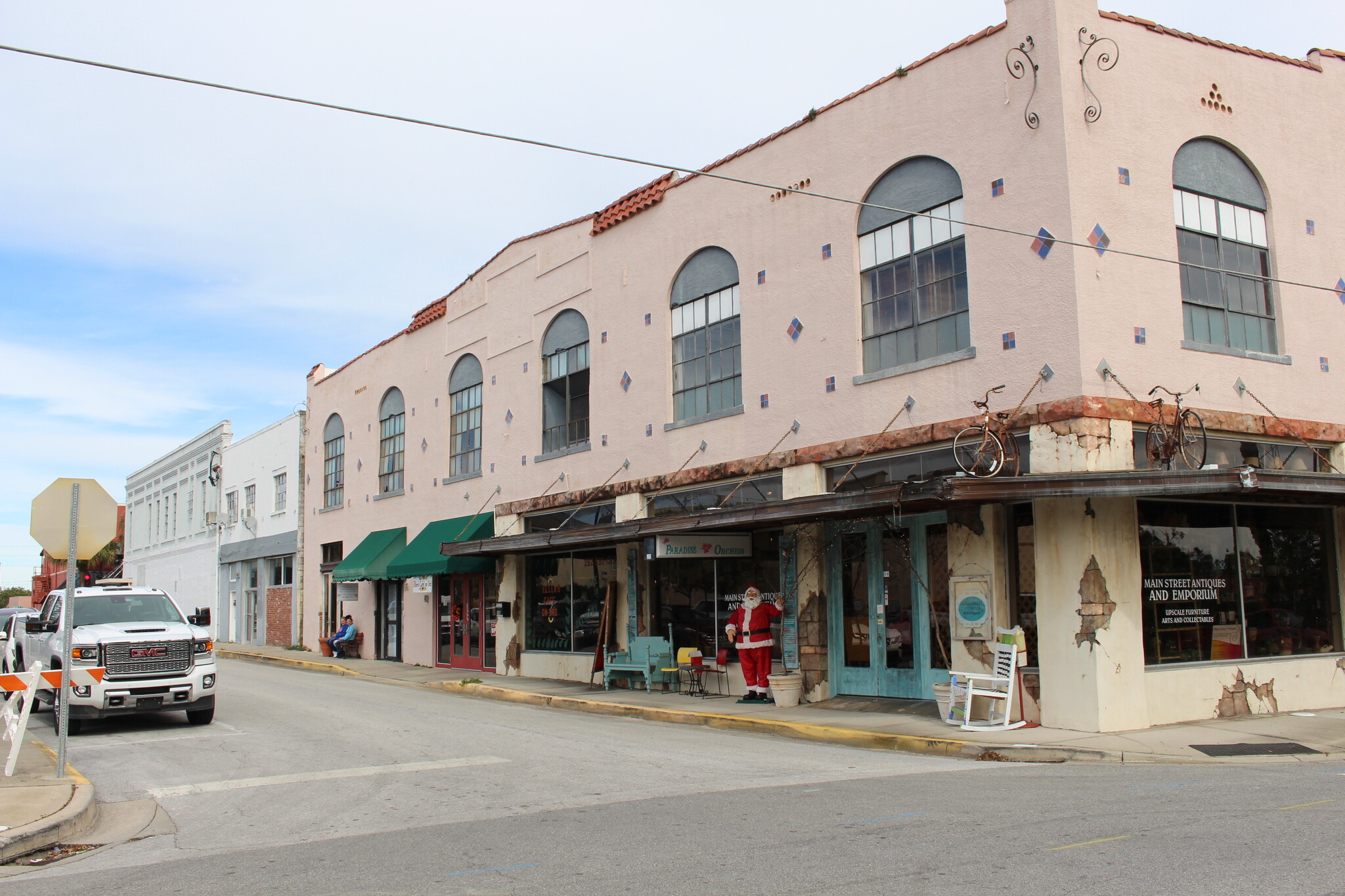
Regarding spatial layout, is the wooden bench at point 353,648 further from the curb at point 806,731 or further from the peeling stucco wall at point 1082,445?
the peeling stucco wall at point 1082,445

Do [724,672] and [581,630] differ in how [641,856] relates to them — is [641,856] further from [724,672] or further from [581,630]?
[581,630]

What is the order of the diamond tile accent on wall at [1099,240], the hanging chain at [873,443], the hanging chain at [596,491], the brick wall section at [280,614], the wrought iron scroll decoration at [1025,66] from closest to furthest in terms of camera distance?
1. the diamond tile accent on wall at [1099,240]
2. the wrought iron scroll decoration at [1025,66]
3. the hanging chain at [873,443]
4. the hanging chain at [596,491]
5. the brick wall section at [280,614]

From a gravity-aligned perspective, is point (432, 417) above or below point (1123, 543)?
above

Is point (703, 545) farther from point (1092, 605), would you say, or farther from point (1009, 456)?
point (1092, 605)

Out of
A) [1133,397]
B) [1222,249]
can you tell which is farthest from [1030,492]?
[1222,249]

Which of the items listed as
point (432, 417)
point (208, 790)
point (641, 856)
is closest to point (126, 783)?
point (208, 790)

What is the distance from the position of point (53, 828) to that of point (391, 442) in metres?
22.4

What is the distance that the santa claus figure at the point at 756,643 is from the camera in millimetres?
16234

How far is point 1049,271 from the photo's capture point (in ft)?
42.4

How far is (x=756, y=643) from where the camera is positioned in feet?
53.2

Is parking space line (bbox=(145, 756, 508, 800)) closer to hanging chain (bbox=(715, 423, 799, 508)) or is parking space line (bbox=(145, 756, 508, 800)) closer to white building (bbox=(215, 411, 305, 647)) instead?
hanging chain (bbox=(715, 423, 799, 508))

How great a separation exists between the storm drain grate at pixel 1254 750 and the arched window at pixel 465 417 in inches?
686

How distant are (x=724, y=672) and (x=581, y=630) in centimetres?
465

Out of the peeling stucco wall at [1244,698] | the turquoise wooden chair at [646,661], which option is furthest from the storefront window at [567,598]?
the peeling stucco wall at [1244,698]
